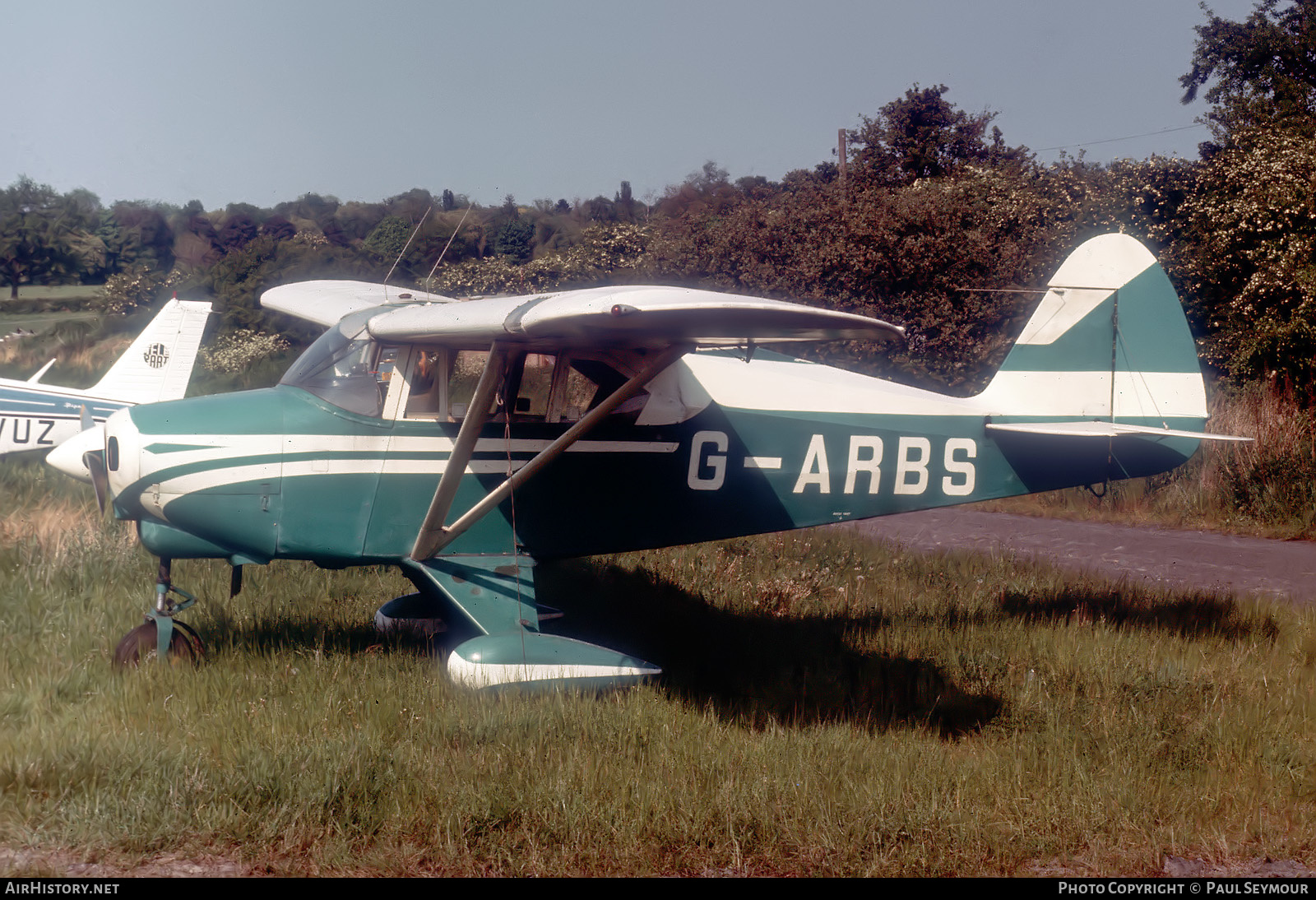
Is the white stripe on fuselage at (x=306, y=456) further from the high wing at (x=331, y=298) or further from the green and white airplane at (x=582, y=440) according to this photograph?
the high wing at (x=331, y=298)

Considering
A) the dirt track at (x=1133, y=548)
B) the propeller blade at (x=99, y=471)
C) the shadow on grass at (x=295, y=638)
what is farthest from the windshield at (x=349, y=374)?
the dirt track at (x=1133, y=548)

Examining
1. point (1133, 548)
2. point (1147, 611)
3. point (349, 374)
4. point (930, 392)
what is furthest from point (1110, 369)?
point (349, 374)

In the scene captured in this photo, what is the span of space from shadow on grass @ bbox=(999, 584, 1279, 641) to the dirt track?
994 mm

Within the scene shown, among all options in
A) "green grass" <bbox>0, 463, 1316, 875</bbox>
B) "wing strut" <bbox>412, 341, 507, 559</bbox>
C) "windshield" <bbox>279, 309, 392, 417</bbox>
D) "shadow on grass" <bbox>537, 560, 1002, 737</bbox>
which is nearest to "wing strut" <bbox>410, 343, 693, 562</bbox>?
"wing strut" <bbox>412, 341, 507, 559</bbox>

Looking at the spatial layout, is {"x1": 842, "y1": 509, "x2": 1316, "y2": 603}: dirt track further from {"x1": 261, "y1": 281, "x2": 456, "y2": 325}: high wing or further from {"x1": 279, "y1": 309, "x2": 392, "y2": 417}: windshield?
{"x1": 279, "y1": 309, "x2": 392, "y2": 417}: windshield

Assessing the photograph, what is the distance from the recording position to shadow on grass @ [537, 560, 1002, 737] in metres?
5.39

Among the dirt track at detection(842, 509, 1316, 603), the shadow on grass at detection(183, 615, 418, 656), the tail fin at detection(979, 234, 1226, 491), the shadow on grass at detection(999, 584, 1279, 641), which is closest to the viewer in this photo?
the shadow on grass at detection(183, 615, 418, 656)

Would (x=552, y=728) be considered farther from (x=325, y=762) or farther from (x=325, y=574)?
(x=325, y=574)

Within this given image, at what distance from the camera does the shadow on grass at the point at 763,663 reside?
17.7 feet

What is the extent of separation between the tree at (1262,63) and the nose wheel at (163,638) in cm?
2793

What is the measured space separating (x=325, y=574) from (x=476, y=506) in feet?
10.3

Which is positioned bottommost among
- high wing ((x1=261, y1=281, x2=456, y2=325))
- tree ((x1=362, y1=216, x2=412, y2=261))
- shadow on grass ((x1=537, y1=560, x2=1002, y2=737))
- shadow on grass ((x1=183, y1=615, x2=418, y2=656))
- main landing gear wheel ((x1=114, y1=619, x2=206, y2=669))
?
shadow on grass ((x1=537, y1=560, x2=1002, y2=737))

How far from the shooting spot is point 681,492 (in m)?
5.96
